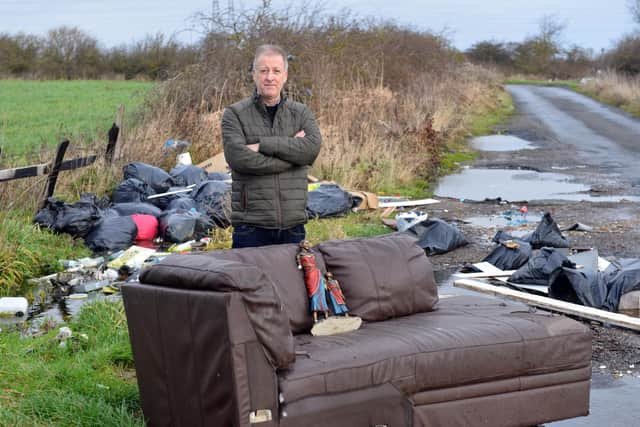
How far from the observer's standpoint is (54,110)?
36.2 metres

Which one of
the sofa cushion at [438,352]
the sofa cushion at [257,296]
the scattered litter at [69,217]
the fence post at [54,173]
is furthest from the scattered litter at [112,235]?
the sofa cushion at [257,296]

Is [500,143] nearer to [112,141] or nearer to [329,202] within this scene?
[329,202]

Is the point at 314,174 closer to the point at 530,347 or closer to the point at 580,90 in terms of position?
the point at 530,347

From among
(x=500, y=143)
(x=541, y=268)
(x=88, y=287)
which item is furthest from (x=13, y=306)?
(x=500, y=143)

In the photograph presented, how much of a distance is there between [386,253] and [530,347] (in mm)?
1174

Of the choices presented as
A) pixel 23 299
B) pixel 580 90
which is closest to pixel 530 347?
pixel 23 299

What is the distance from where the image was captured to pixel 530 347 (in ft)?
17.7

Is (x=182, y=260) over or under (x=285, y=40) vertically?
under

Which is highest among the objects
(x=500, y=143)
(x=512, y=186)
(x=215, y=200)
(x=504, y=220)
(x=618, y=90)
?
(x=215, y=200)

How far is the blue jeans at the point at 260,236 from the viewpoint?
6270 mm

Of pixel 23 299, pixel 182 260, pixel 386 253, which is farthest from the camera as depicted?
pixel 23 299

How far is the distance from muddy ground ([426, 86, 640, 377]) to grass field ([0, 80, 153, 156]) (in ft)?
20.2

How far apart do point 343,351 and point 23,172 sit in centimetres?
698

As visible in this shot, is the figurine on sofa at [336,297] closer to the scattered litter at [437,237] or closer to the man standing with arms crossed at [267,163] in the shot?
the man standing with arms crossed at [267,163]
